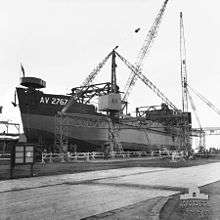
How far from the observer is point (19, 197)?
11.1m

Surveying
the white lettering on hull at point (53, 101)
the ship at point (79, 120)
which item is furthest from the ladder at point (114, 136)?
the white lettering on hull at point (53, 101)

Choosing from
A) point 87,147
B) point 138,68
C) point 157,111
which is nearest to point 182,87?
point 138,68

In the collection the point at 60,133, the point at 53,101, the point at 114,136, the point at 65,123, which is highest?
the point at 53,101

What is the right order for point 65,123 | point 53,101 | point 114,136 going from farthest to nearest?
point 114,136 < point 53,101 < point 65,123

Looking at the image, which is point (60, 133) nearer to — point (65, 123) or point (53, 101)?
point (65, 123)

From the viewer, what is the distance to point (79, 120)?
193 ft

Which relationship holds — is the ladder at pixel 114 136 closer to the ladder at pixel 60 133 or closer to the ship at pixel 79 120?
the ship at pixel 79 120

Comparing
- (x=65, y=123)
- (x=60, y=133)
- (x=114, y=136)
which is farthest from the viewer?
(x=114, y=136)

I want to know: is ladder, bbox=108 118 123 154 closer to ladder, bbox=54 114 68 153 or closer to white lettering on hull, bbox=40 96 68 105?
white lettering on hull, bbox=40 96 68 105

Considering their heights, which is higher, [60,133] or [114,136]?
[114,136]

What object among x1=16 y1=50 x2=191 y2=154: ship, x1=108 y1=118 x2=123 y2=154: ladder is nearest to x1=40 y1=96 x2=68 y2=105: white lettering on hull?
Answer: x1=16 y1=50 x2=191 y2=154: ship

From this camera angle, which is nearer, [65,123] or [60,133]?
[60,133]

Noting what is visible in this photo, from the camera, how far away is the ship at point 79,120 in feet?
178

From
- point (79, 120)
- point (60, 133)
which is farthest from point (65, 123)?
point (60, 133)
